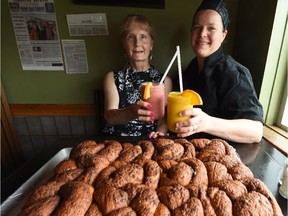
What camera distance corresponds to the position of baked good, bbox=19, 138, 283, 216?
50 cm

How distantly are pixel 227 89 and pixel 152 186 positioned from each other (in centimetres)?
73

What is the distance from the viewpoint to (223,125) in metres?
0.94

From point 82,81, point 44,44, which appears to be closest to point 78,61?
point 82,81

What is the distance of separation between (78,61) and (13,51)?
1.74 feet

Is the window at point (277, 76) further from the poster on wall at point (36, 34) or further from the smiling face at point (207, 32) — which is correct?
the poster on wall at point (36, 34)

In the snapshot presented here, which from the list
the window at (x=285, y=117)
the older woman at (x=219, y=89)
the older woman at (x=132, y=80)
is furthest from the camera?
the older woman at (x=132, y=80)

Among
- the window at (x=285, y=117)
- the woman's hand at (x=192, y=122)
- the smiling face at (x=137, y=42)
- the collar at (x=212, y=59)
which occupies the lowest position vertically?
the window at (x=285, y=117)

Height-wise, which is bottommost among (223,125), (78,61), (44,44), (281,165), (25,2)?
(281,165)

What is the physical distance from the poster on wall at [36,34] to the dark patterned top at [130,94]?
58 cm

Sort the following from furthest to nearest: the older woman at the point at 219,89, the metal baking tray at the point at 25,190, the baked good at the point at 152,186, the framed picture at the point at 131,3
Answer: the framed picture at the point at 131,3, the older woman at the point at 219,89, the metal baking tray at the point at 25,190, the baked good at the point at 152,186

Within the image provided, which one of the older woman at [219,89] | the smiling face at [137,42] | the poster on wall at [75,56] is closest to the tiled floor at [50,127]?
the poster on wall at [75,56]

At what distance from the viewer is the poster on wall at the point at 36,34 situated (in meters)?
1.57

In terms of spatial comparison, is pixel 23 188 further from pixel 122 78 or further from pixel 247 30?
pixel 247 30

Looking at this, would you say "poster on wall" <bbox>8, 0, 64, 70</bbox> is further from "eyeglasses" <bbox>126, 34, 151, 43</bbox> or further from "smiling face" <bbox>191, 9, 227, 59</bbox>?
"smiling face" <bbox>191, 9, 227, 59</bbox>
